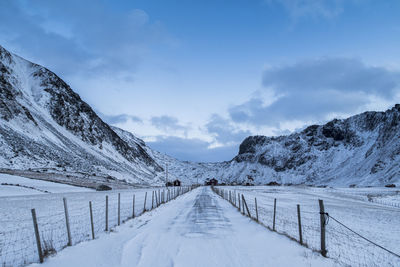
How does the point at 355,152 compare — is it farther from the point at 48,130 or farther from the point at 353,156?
the point at 48,130

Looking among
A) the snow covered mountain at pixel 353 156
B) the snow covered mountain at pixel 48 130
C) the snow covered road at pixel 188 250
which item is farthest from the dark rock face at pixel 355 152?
the snow covered road at pixel 188 250

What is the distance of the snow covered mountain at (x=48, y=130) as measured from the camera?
7762 centimetres

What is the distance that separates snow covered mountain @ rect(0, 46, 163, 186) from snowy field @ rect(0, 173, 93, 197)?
15.9 meters

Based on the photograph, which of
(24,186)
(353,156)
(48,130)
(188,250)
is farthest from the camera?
(353,156)

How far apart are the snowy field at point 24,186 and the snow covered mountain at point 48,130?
625 inches

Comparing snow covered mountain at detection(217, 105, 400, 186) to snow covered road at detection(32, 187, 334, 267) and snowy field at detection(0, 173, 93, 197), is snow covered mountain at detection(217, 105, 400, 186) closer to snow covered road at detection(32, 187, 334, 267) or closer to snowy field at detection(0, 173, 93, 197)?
snowy field at detection(0, 173, 93, 197)

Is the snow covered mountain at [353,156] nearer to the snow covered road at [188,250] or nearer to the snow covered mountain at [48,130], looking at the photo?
the snow covered mountain at [48,130]

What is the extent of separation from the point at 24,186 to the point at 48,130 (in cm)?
6664

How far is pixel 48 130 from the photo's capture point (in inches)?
4171

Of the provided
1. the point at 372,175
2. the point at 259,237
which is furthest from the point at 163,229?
the point at 372,175

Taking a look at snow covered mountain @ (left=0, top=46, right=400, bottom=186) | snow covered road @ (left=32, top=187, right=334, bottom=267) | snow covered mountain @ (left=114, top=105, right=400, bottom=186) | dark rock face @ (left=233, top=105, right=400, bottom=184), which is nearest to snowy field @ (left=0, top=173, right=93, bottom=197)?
snow covered mountain @ (left=0, top=46, right=400, bottom=186)

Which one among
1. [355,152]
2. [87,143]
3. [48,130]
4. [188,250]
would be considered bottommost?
[188,250]

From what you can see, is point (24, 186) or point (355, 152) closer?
point (24, 186)

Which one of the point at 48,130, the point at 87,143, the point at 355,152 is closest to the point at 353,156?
the point at 355,152
